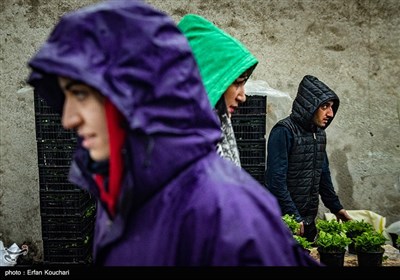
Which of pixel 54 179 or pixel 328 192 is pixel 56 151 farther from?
pixel 328 192

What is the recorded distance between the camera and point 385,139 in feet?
18.1

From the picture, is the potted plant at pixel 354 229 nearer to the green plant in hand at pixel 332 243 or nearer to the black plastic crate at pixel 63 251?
the green plant in hand at pixel 332 243

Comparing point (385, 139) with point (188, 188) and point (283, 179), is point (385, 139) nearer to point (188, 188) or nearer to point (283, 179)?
point (283, 179)

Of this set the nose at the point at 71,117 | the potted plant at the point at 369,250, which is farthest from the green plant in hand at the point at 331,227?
the nose at the point at 71,117

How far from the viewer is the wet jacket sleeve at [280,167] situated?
3.85m

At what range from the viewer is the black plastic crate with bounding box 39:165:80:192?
183 inches

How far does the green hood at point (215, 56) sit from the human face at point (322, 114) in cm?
167

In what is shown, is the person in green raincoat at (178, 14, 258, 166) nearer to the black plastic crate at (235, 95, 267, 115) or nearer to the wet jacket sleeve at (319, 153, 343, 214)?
the black plastic crate at (235, 95, 267, 115)

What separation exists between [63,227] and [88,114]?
377 centimetres

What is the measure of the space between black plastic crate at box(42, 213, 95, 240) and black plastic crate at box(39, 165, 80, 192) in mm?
298

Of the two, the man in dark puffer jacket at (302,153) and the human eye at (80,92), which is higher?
the human eye at (80,92)

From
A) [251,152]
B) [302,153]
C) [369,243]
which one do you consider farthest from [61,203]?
[369,243]

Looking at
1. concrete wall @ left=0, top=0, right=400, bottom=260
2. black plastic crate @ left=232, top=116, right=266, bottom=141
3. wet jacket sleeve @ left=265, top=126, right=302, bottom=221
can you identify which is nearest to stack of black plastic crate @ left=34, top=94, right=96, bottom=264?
concrete wall @ left=0, top=0, right=400, bottom=260

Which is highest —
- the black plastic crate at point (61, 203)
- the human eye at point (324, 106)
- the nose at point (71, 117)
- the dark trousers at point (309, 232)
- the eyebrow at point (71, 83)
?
the eyebrow at point (71, 83)
